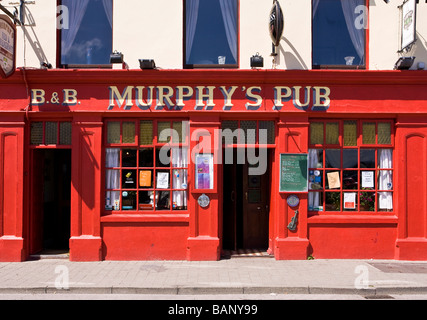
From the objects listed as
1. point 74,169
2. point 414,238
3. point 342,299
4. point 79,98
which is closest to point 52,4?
point 79,98

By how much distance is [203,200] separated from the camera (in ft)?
28.6

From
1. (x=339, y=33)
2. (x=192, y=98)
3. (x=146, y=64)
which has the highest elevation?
(x=339, y=33)

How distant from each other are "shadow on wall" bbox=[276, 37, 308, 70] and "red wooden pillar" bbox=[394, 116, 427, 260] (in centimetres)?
254

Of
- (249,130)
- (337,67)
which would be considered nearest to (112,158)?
(249,130)

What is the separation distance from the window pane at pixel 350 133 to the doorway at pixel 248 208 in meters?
2.03

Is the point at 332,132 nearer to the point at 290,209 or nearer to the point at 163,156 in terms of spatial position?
the point at 290,209

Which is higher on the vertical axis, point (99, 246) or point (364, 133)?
point (364, 133)

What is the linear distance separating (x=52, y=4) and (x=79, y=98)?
2.25 meters

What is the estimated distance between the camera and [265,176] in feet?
32.1

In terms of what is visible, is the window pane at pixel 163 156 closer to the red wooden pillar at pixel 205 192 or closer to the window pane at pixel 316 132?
the red wooden pillar at pixel 205 192

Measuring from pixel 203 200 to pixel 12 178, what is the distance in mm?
4278

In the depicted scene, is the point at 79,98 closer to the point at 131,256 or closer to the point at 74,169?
the point at 74,169

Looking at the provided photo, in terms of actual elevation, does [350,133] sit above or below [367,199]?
above

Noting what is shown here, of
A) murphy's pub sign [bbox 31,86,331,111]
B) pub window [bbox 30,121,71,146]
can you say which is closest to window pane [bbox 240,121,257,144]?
murphy's pub sign [bbox 31,86,331,111]
